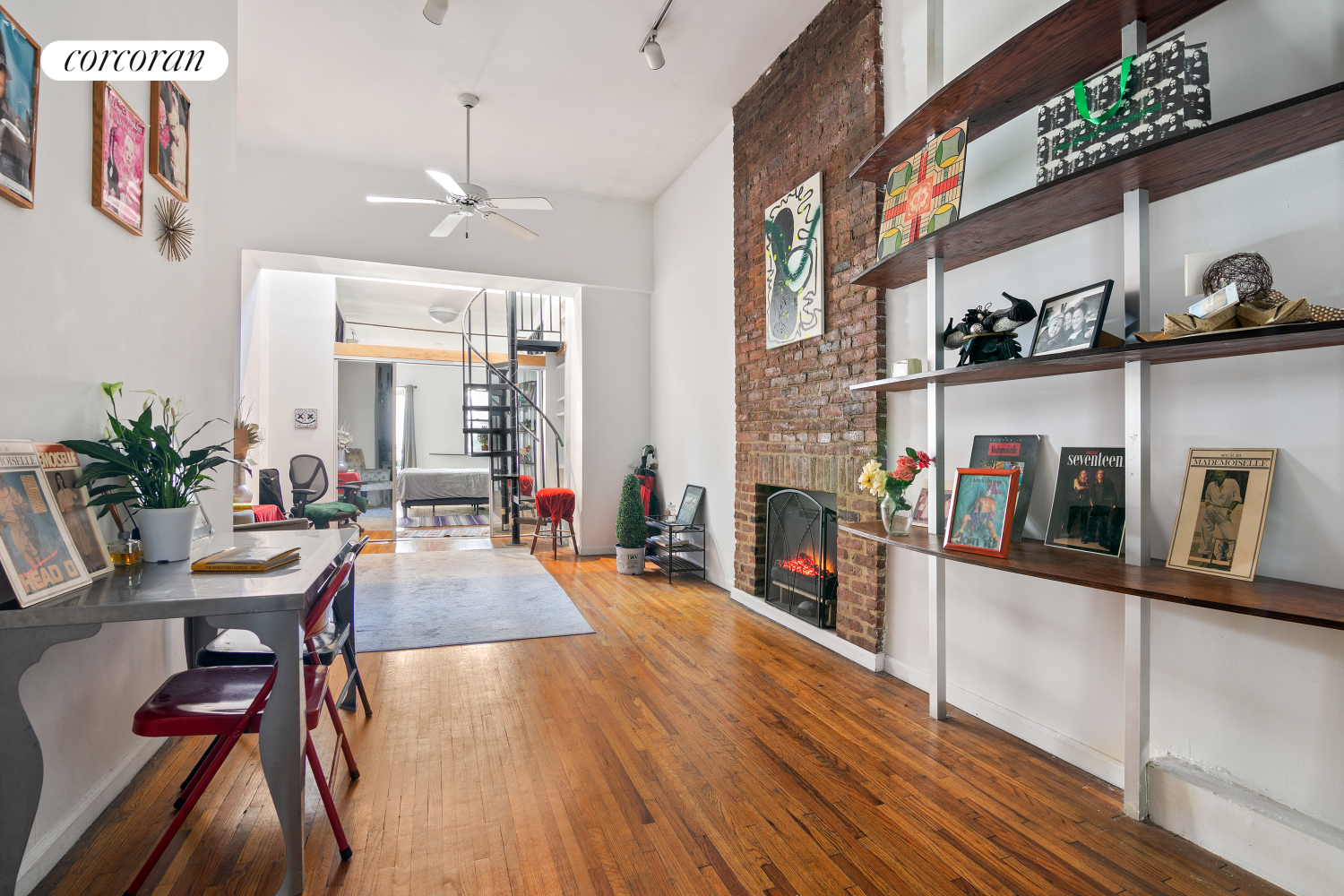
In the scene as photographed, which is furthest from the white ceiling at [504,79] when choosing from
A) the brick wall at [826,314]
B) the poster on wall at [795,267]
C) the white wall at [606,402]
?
the white wall at [606,402]

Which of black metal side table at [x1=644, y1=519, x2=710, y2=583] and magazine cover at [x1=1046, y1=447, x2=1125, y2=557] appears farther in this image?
black metal side table at [x1=644, y1=519, x2=710, y2=583]

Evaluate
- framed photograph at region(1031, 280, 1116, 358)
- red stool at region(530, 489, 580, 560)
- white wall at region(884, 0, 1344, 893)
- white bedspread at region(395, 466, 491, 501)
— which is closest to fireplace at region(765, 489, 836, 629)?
white wall at region(884, 0, 1344, 893)

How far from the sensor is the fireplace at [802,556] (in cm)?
384

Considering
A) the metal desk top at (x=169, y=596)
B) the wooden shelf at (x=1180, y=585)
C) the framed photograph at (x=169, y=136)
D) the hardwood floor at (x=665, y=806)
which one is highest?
the framed photograph at (x=169, y=136)

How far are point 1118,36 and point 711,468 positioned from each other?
12.6 feet

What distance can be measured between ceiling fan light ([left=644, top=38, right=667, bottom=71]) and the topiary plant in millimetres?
3251

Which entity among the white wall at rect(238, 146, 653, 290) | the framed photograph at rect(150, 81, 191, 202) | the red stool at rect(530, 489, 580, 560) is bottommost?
the red stool at rect(530, 489, 580, 560)

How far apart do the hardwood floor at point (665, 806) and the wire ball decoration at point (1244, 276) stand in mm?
1550

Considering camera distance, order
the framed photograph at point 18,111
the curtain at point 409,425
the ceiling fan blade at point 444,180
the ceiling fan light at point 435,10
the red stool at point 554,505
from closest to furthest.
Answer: the framed photograph at point 18,111
the ceiling fan light at point 435,10
the ceiling fan blade at point 444,180
the red stool at point 554,505
the curtain at point 409,425

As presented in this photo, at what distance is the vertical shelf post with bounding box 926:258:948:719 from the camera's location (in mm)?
2711

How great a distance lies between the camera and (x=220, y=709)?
1.68 m

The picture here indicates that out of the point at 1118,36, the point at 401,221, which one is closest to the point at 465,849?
the point at 1118,36

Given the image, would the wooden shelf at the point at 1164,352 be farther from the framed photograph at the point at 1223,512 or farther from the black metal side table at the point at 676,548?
the black metal side table at the point at 676,548

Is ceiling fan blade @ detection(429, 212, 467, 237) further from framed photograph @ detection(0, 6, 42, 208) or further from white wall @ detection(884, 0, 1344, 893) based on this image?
white wall @ detection(884, 0, 1344, 893)
